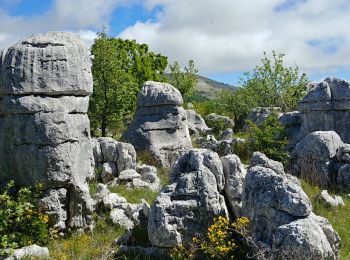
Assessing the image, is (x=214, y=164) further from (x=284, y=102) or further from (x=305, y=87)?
(x=305, y=87)

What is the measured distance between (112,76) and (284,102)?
1498 centimetres

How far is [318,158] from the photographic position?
15055 mm

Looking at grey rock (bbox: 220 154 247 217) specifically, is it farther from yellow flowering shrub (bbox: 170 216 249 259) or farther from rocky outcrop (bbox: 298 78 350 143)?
rocky outcrop (bbox: 298 78 350 143)

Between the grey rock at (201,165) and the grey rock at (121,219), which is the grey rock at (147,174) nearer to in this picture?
the grey rock at (121,219)

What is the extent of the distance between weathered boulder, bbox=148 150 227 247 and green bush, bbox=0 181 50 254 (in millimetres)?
2320

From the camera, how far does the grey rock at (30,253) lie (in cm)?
790

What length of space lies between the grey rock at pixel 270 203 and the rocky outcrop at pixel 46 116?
373cm

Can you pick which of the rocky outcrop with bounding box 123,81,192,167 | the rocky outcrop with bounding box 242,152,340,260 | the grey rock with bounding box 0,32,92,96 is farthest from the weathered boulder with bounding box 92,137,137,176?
the rocky outcrop with bounding box 242,152,340,260

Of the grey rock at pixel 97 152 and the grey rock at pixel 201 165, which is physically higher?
the grey rock at pixel 97 152

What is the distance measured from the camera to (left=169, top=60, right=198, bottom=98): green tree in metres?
49.2

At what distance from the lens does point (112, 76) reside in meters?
23.0

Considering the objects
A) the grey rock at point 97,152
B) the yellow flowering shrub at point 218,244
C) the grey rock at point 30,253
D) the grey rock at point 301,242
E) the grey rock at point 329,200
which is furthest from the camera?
the grey rock at point 97,152

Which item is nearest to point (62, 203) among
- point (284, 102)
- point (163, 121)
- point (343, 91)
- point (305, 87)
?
point (163, 121)

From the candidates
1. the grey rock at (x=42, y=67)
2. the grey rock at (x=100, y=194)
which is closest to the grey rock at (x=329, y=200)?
the grey rock at (x=100, y=194)
